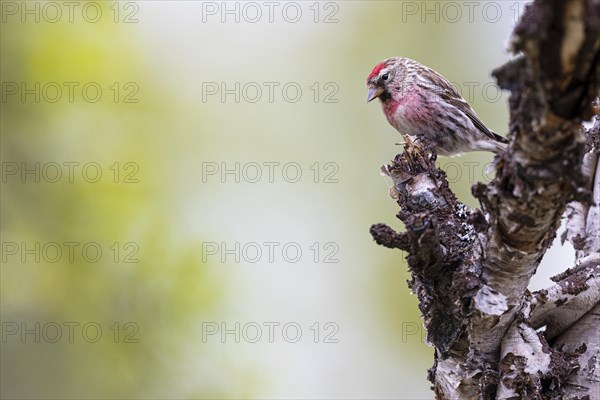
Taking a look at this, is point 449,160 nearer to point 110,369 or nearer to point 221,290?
point 221,290

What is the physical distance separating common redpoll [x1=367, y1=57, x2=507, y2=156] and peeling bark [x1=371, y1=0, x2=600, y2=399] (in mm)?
1864

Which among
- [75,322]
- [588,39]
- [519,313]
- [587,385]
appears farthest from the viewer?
[75,322]

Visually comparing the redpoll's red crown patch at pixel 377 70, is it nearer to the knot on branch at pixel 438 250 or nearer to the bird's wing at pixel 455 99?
the bird's wing at pixel 455 99

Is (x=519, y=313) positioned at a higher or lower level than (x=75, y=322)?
higher

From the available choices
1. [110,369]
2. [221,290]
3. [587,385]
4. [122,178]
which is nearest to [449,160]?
[221,290]

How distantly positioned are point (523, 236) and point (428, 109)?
12.6 ft

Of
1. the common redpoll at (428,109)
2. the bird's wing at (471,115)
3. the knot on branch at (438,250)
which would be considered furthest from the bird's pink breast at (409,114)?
the knot on branch at (438,250)

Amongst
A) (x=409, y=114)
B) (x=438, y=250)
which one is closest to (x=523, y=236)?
(x=438, y=250)

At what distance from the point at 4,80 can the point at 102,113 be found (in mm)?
784

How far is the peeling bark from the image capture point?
1.91 meters

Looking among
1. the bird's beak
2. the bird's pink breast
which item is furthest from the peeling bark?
the bird's beak

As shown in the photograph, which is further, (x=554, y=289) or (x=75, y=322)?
(x=75, y=322)

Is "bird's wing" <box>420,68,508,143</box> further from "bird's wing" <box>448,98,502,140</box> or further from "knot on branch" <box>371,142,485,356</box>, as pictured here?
"knot on branch" <box>371,142,485,356</box>

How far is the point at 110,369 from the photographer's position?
5500 mm
